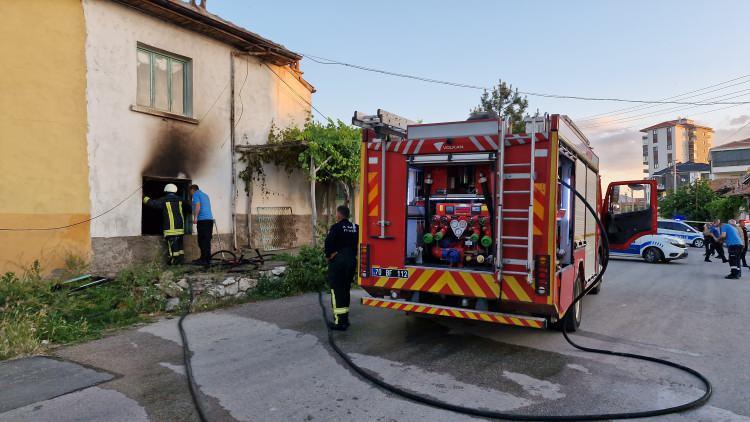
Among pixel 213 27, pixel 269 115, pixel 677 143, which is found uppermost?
pixel 677 143

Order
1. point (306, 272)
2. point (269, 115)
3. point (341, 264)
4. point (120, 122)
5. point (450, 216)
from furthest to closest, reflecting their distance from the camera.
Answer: point (269, 115) < point (306, 272) < point (120, 122) < point (341, 264) < point (450, 216)

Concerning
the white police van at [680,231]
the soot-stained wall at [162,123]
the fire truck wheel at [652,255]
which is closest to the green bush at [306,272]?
the soot-stained wall at [162,123]

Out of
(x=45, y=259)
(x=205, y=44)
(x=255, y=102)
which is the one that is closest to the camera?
(x=45, y=259)

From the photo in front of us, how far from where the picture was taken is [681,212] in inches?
1640

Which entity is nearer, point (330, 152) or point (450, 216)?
point (450, 216)

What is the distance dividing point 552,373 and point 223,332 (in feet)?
13.2

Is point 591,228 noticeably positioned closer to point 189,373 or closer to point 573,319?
point 573,319

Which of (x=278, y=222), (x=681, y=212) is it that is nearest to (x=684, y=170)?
(x=681, y=212)

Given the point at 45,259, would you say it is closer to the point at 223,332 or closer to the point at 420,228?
the point at 223,332

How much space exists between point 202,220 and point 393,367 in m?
6.08

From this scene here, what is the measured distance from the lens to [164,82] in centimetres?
998

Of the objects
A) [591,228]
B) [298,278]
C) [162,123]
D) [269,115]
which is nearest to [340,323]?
[298,278]

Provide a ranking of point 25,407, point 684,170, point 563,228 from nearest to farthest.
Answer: point 25,407, point 563,228, point 684,170

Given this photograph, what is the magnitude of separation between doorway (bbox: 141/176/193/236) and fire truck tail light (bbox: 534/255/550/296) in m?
7.25
